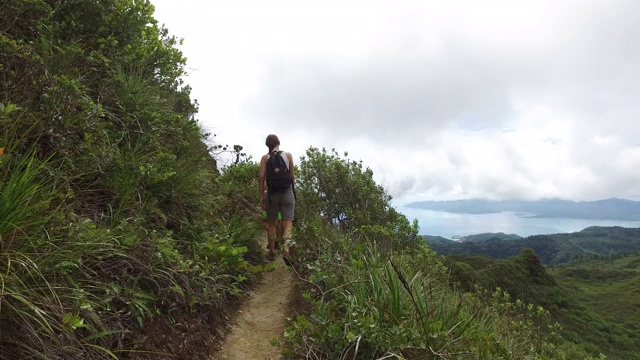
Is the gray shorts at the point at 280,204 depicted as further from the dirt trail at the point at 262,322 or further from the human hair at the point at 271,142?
the dirt trail at the point at 262,322

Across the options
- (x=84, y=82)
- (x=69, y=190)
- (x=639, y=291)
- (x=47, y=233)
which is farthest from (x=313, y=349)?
(x=639, y=291)

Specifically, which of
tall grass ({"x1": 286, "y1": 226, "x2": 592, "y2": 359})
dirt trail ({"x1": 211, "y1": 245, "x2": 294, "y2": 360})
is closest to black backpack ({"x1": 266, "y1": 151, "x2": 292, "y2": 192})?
dirt trail ({"x1": 211, "y1": 245, "x2": 294, "y2": 360})

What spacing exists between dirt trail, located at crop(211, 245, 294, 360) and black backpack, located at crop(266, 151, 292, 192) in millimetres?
1560

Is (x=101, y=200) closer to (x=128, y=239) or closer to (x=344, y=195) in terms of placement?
(x=128, y=239)

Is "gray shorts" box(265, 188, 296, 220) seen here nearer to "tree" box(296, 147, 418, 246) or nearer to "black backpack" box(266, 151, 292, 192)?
"black backpack" box(266, 151, 292, 192)

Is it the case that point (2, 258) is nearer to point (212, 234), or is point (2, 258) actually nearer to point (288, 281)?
point (212, 234)

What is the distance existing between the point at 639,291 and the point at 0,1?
116403 millimetres

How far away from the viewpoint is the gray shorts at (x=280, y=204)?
288 inches

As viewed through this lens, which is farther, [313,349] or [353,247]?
[353,247]

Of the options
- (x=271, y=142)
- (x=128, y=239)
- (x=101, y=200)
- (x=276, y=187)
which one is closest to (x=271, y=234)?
(x=276, y=187)

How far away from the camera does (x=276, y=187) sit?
721 centimetres

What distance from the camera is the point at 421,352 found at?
3.55 m

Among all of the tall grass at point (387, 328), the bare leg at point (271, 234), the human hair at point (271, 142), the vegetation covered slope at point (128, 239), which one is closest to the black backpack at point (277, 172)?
the human hair at point (271, 142)

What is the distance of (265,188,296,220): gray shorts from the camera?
7.32m
